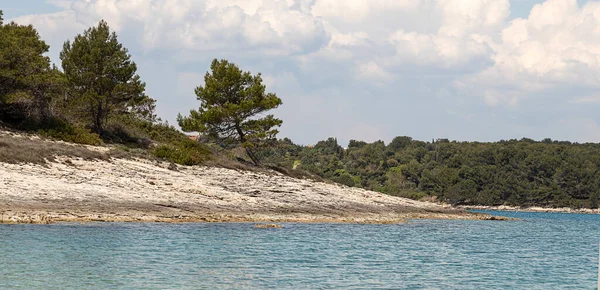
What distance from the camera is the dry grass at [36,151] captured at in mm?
43938

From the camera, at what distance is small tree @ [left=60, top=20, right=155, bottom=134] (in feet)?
203

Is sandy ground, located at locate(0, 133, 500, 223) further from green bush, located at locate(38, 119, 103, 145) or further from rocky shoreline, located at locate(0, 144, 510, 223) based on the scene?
green bush, located at locate(38, 119, 103, 145)

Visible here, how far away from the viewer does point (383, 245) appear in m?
35.4

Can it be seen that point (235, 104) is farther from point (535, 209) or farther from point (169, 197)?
point (535, 209)

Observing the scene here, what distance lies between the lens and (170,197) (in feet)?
144

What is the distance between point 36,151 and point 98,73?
57.5 feet

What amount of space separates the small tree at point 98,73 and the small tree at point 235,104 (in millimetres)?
7741

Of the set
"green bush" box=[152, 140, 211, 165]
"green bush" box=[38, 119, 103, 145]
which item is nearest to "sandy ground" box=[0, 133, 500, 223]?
"green bush" box=[152, 140, 211, 165]

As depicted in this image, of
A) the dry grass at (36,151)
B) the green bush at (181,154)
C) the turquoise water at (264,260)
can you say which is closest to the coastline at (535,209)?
the green bush at (181,154)

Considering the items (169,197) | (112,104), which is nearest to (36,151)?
(169,197)

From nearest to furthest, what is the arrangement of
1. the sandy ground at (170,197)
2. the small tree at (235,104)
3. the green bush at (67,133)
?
1. the sandy ground at (170,197)
2. the green bush at (67,133)
3. the small tree at (235,104)

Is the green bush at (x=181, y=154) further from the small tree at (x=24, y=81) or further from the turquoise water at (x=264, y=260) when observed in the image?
the turquoise water at (x=264, y=260)

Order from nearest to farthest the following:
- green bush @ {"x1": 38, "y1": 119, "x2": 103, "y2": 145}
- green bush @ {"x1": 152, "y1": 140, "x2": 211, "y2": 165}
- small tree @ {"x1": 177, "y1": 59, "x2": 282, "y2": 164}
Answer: green bush @ {"x1": 38, "y1": 119, "x2": 103, "y2": 145} < green bush @ {"x1": 152, "y1": 140, "x2": 211, "y2": 165} < small tree @ {"x1": 177, "y1": 59, "x2": 282, "y2": 164}

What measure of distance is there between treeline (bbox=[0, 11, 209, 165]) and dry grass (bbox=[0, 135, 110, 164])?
4889 mm
